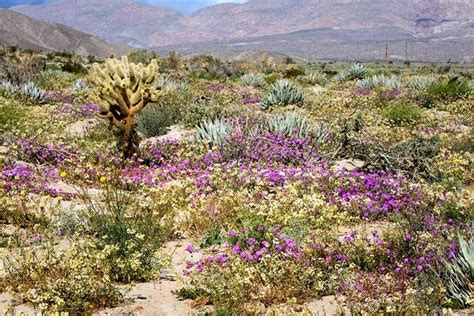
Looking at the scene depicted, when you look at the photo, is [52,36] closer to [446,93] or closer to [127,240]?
[446,93]

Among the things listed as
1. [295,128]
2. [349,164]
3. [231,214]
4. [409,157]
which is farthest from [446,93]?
[231,214]

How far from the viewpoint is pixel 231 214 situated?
22.6ft

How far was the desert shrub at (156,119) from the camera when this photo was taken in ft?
45.0

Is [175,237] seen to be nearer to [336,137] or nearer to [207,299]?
[207,299]

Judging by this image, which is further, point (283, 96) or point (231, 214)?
point (283, 96)

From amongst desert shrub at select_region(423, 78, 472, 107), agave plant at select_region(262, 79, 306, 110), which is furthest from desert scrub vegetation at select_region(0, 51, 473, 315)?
desert shrub at select_region(423, 78, 472, 107)

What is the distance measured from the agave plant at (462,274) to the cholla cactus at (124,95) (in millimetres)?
6813

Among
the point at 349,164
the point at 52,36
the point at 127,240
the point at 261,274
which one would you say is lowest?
the point at 349,164

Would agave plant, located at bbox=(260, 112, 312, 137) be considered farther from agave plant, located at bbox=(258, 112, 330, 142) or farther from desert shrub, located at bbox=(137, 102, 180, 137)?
desert shrub, located at bbox=(137, 102, 180, 137)

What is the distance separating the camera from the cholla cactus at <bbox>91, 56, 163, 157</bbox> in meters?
10.3

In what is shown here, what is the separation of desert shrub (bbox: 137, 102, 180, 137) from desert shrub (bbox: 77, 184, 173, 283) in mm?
7420

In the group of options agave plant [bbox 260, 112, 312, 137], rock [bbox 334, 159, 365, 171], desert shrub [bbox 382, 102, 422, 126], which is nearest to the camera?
rock [bbox 334, 159, 365, 171]

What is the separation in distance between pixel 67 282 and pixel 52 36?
188202mm

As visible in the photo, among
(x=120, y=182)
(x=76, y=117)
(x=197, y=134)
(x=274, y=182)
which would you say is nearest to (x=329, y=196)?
(x=274, y=182)
